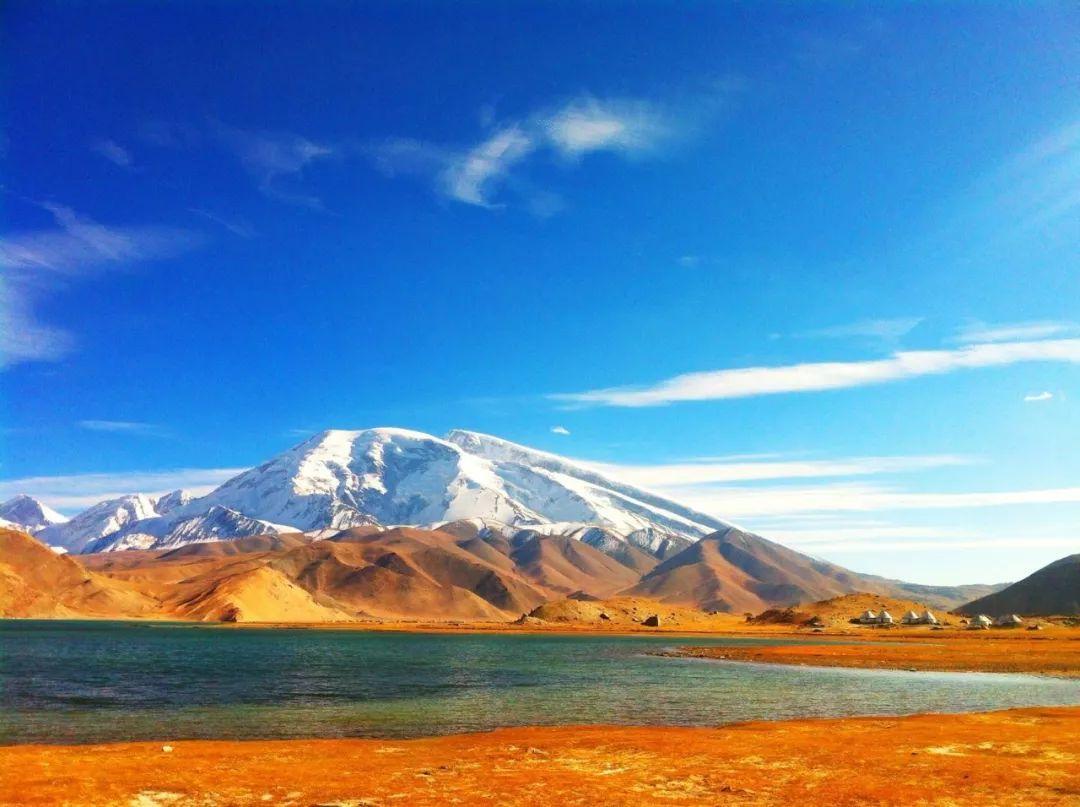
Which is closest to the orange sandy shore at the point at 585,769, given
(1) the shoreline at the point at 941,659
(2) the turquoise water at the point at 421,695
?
(2) the turquoise water at the point at 421,695

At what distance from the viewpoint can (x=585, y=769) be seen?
27.7 meters

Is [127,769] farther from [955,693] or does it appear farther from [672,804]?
[955,693]

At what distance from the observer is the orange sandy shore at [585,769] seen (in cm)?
2331

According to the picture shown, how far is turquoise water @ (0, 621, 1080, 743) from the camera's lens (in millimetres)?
42281

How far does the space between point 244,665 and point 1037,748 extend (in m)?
81.2

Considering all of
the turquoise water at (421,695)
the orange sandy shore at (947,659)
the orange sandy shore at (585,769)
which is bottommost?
the orange sandy shore at (947,659)

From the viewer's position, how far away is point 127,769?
89.3ft

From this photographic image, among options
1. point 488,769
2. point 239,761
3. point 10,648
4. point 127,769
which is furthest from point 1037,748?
point 10,648

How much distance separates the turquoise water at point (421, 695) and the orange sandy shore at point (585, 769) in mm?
7369

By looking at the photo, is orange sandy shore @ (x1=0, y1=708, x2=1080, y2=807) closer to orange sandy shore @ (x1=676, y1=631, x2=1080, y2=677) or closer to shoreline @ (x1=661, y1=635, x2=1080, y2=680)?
shoreline @ (x1=661, y1=635, x2=1080, y2=680)

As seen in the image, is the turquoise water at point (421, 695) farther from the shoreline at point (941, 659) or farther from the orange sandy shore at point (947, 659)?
the orange sandy shore at point (947, 659)

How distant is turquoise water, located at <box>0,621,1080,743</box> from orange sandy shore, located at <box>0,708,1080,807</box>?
737 cm

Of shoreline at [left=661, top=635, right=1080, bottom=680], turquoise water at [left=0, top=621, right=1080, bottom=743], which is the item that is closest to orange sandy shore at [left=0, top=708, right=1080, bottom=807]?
turquoise water at [left=0, top=621, right=1080, bottom=743]

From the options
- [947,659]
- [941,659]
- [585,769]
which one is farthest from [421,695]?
[947,659]
